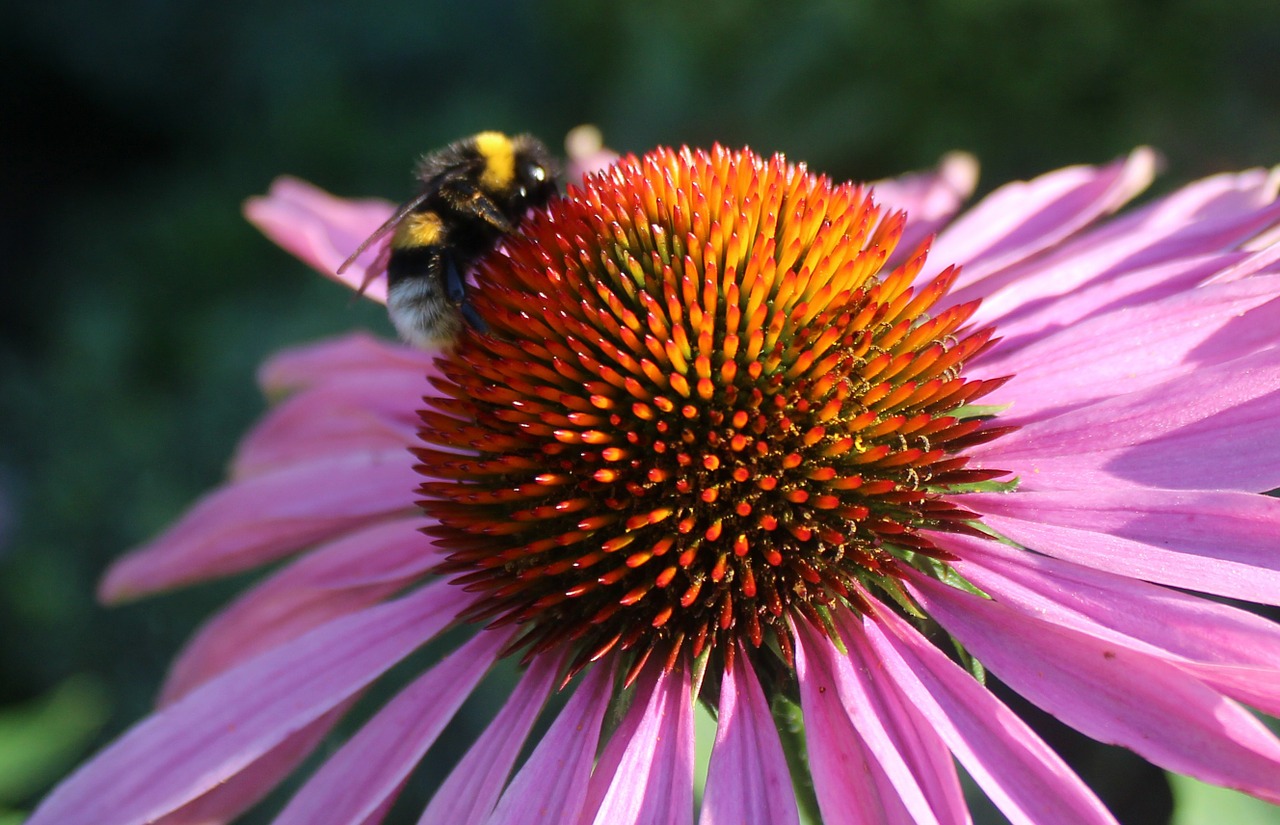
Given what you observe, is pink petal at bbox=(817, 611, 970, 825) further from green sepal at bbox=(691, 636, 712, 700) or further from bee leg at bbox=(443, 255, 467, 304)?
bee leg at bbox=(443, 255, 467, 304)

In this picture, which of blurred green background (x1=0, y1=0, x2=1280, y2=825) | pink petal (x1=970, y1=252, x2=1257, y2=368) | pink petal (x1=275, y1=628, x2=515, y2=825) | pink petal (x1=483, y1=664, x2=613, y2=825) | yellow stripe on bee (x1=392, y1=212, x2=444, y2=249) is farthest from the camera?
blurred green background (x1=0, y1=0, x2=1280, y2=825)

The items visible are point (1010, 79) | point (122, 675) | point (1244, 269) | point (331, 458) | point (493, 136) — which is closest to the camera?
point (1244, 269)

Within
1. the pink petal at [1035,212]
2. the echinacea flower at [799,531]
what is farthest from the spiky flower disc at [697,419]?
the pink petal at [1035,212]

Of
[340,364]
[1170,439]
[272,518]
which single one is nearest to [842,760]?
[1170,439]

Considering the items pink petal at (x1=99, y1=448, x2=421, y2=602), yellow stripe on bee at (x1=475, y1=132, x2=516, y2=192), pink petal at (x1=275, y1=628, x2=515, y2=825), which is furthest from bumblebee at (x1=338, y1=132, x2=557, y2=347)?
pink petal at (x1=275, y1=628, x2=515, y2=825)

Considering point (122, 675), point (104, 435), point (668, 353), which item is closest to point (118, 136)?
point (104, 435)

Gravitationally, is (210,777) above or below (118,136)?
below

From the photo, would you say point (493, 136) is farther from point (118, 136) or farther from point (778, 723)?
point (118, 136)

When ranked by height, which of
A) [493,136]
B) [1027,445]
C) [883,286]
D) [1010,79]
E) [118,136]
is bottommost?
[1027,445]
